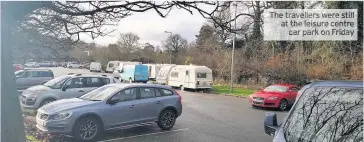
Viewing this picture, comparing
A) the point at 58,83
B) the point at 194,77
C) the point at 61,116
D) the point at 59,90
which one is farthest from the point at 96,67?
the point at 61,116

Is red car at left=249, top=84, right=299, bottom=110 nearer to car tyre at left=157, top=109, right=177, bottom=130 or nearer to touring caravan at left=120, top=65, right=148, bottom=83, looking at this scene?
car tyre at left=157, top=109, right=177, bottom=130

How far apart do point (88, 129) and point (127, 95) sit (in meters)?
1.61

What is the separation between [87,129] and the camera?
28.1 feet

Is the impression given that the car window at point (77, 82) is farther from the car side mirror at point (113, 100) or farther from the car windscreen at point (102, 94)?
the car side mirror at point (113, 100)

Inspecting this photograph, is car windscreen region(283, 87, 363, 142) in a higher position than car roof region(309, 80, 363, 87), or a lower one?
lower

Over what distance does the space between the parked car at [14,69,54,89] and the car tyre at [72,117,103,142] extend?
46.6ft

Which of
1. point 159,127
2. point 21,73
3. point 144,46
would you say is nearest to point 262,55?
point 21,73

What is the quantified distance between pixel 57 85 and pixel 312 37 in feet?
79.2

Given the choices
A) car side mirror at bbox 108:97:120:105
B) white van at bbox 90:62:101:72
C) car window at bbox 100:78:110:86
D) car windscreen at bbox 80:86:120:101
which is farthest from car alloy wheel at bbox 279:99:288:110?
white van at bbox 90:62:101:72

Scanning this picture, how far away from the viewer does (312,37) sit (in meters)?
30.0

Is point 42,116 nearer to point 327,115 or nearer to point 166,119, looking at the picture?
point 166,119

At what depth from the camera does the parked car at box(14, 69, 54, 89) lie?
20656mm

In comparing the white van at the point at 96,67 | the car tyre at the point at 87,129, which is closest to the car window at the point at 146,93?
the car tyre at the point at 87,129

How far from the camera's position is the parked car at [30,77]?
20656mm
